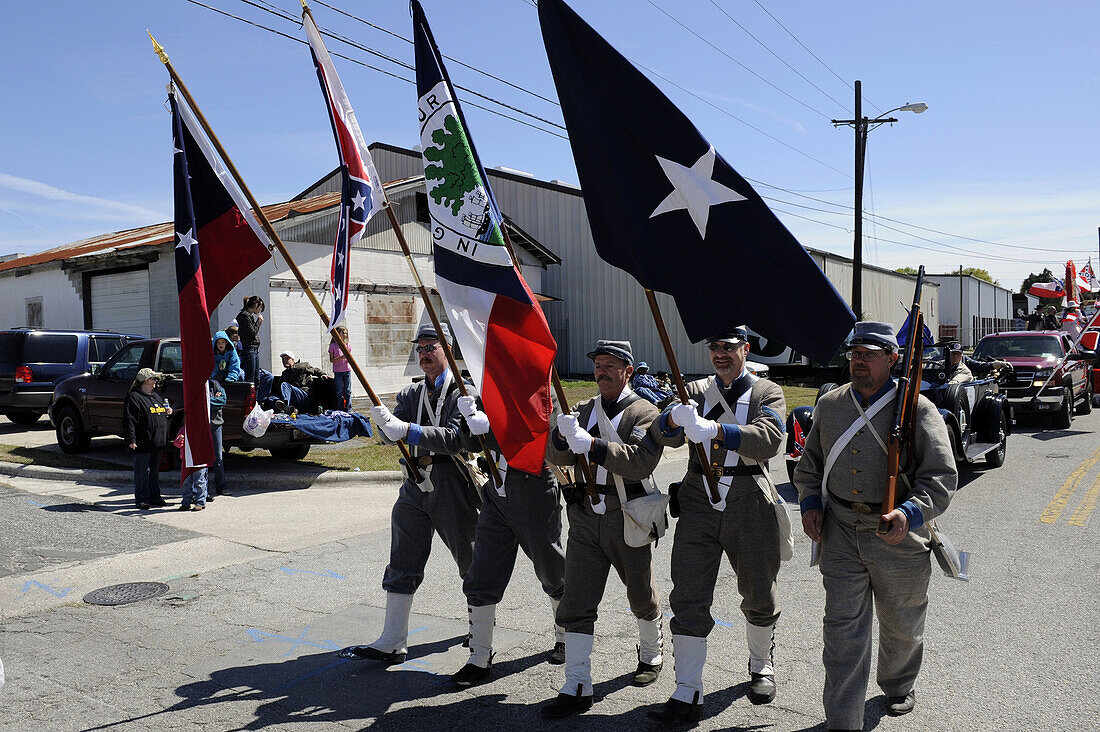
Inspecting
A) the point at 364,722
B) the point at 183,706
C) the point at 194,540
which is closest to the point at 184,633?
the point at 183,706

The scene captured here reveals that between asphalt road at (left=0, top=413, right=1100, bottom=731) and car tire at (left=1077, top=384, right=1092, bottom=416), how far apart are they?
12207mm

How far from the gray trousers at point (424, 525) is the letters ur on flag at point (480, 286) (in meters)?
0.89

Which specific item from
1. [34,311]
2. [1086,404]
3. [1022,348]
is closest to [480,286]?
[1022,348]

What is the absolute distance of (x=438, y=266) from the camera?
188 inches

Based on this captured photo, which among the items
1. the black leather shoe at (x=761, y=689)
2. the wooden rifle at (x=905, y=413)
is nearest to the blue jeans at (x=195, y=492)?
the black leather shoe at (x=761, y=689)

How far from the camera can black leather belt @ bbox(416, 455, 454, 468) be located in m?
5.07

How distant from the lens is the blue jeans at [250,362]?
12.9m

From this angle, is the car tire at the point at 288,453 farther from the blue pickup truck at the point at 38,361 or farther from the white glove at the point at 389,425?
the white glove at the point at 389,425

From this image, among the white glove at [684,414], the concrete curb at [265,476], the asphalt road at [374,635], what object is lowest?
the asphalt road at [374,635]

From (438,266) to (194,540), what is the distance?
5.10 m

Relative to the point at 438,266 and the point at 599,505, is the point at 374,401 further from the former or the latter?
the point at 599,505

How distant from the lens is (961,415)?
406 inches

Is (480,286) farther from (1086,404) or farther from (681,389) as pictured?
(1086,404)

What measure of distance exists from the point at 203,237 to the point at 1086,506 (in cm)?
919
